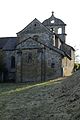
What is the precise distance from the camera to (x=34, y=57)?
47.3 meters

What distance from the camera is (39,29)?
4984 centimetres

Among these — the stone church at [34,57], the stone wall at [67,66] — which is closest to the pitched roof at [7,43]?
the stone church at [34,57]

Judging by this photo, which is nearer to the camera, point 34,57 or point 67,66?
point 34,57

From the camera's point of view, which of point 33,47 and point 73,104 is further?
point 33,47

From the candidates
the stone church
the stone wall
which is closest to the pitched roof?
the stone church

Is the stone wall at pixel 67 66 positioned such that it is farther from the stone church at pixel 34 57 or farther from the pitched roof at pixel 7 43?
the pitched roof at pixel 7 43

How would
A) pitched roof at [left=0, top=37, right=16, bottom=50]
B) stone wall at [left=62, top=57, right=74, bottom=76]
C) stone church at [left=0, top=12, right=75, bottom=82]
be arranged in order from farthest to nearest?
pitched roof at [left=0, top=37, right=16, bottom=50] → stone wall at [left=62, top=57, right=74, bottom=76] → stone church at [left=0, top=12, right=75, bottom=82]

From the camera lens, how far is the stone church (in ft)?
154

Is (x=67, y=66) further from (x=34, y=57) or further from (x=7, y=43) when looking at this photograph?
(x=7, y=43)

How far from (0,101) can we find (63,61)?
→ 84.9ft

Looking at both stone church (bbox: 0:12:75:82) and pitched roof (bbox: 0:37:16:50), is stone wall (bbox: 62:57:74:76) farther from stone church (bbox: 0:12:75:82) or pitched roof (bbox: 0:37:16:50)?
pitched roof (bbox: 0:37:16:50)

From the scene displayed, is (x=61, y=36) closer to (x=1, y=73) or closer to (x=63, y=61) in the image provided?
(x=63, y=61)

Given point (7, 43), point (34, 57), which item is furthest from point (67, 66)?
point (7, 43)

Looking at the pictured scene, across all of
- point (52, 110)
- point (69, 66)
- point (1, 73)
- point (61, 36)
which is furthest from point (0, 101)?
point (61, 36)
